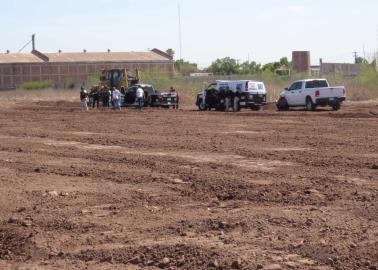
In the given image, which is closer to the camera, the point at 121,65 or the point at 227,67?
the point at 121,65

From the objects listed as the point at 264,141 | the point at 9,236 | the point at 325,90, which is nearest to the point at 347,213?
the point at 9,236

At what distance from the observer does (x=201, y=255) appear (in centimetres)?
770

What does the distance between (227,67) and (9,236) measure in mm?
129706

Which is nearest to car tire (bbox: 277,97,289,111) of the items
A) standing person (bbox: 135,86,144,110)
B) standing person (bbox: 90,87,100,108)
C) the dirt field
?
standing person (bbox: 135,86,144,110)

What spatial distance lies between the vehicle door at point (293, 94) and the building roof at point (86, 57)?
77809 mm

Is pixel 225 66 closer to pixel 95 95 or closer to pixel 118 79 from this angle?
pixel 118 79

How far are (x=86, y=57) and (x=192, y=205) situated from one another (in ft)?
372

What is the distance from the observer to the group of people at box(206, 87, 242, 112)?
139ft

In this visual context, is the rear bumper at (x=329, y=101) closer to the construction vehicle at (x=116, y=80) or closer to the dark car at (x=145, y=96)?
the dark car at (x=145, y=96)

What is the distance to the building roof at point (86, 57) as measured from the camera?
120 meters

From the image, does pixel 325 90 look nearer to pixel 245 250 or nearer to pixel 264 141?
pixel 264 141

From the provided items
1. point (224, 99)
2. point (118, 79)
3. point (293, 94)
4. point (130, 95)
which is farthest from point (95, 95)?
point (293, 94)

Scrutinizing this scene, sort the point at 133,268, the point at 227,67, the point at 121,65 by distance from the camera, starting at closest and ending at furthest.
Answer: the point at 133,268 → the point at 121,65 → the point at 227,67

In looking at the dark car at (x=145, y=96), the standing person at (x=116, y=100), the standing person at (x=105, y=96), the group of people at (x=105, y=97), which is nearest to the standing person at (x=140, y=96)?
the group of people at (x=105, y=97)
